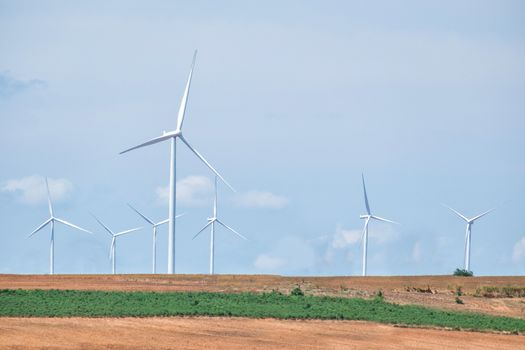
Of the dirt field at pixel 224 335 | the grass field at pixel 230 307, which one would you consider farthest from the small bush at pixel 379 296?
the dirt field at pixel 224 335

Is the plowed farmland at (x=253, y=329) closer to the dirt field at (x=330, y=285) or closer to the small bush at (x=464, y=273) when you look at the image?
the dirt field at (x=330, y=285)

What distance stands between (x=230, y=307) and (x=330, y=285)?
2270cm

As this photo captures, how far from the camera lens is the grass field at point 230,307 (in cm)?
6562

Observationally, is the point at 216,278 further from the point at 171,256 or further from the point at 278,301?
the point at 278,301

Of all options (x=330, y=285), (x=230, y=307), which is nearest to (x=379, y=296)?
(x=330, y=285)

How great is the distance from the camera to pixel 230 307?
230 ft

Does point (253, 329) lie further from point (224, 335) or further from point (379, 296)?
point (379, 296)

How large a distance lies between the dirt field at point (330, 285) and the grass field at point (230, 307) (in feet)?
20.3

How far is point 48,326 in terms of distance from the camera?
58812 millimetres

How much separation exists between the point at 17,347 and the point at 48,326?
926 centimetres

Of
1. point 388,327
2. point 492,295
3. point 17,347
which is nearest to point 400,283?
point 492,295

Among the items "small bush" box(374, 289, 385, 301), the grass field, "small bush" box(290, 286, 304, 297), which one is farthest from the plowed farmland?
"small bush" box(290, 286, 304, 297)

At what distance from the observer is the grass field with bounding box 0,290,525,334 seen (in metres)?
65.6

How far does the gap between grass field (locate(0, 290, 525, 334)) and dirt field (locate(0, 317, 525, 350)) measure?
151 centimetres
